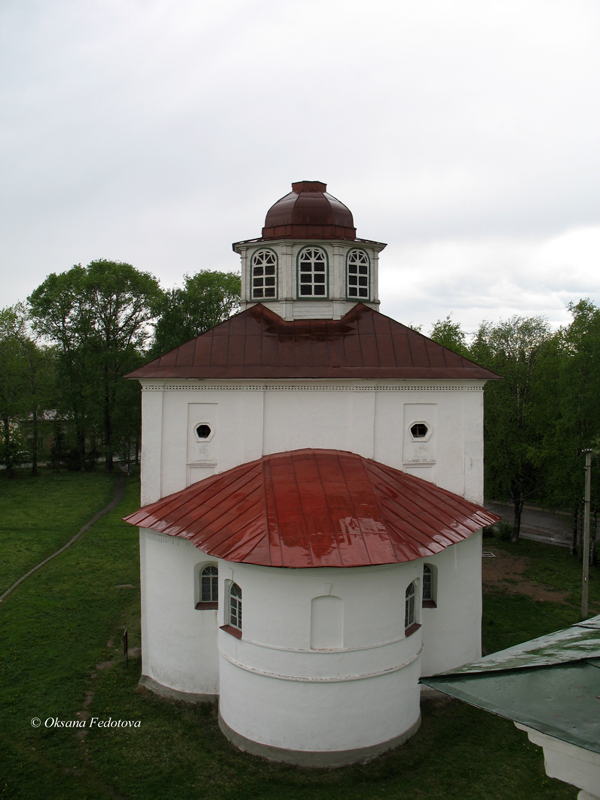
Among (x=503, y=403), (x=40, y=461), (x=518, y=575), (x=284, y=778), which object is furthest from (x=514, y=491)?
(x=40, y=461)

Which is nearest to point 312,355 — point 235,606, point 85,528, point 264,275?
point 264,275

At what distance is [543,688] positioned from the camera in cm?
425

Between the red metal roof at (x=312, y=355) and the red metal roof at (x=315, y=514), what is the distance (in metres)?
2.18

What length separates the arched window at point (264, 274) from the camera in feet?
56.2

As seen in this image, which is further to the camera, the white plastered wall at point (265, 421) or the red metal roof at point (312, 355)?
the white plastered wall at point (265, 421)

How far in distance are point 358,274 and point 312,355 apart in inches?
140

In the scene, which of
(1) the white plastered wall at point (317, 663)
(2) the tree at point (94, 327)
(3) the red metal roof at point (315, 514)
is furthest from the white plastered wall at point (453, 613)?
(2) the tree at point (94, 327)

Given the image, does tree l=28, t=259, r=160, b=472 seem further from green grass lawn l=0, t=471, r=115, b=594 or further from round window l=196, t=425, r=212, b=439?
round window l=196, t=425, r=212, b=439

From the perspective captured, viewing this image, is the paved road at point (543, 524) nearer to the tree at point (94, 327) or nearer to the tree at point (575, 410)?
the tree at point (575, 410)

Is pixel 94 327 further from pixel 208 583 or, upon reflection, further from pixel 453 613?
pixel 453 613

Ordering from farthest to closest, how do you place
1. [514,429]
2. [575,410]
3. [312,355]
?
1. [514,429]
2. [575,410]
3. [312,355]

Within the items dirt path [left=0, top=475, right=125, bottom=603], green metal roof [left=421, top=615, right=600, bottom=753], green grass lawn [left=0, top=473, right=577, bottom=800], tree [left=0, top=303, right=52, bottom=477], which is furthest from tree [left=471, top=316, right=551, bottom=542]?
tree [left=0, top=303, right=52, bottom=477]

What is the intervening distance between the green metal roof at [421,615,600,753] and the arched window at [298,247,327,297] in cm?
1305

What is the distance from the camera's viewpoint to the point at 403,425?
49.5 feet
